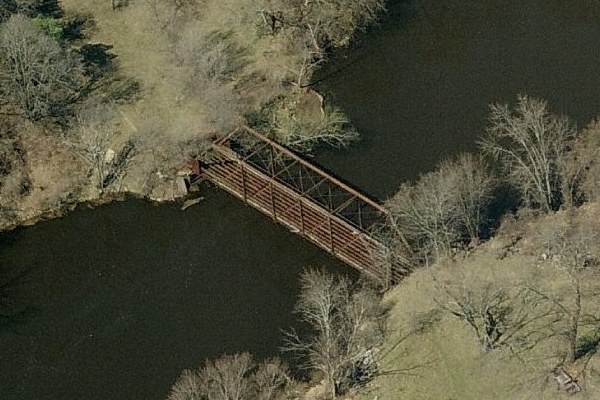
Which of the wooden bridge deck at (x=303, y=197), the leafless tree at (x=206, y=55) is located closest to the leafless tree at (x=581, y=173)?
the wooden bridge deck at (x=303, y=197)

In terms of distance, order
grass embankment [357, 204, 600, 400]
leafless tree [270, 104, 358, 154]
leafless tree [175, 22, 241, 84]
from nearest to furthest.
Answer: grass embankment [357, 204, 600, 400] < leafless tree [270, 104, 358, 154] < leafless tree [175, 22, 241, 84]

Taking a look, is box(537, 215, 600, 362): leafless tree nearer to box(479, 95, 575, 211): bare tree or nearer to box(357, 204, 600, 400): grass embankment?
box(357, 204, 600, 400): grass embankment

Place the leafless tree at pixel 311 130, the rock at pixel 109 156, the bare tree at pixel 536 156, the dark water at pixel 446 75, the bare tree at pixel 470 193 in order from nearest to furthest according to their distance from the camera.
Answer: the bare tree at pixel 470 193 < the bare tree at pixel 536 156 < the dark water at pixel 446 75 < the rock at pixel 109 156 < the leafless tree at pixel 311 130

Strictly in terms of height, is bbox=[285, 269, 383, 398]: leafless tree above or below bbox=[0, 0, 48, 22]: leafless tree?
below

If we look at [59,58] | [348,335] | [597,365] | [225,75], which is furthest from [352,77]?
[597,365]

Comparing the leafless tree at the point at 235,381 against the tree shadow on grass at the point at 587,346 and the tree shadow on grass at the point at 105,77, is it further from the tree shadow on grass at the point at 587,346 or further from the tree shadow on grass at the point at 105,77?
the tree shadow on grass at the point at 105,77

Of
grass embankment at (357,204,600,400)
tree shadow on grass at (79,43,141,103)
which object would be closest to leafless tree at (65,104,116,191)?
tree shadow on grass at (79,43,141,103)

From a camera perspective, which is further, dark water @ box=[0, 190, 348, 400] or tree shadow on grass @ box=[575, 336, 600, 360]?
dark water @ box=[0, 190, 348, 400]

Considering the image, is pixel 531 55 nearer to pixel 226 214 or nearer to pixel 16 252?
pixel 226 214
